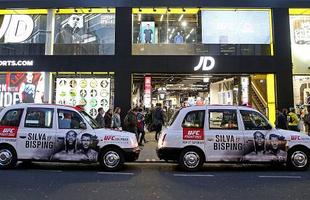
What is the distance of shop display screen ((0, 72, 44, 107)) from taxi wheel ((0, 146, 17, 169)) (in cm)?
983

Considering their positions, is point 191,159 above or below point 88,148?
below

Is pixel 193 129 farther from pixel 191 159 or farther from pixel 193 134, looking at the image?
pixel 191 159

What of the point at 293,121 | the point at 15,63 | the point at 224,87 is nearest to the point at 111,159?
the point at 293,121

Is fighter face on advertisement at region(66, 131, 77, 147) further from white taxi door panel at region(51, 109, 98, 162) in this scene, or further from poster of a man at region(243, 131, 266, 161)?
poster of a man at region(243, 131, 266, 161)

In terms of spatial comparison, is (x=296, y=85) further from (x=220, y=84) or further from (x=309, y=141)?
(x=309, y=141)

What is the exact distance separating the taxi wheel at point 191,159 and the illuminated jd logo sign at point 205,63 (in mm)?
9864

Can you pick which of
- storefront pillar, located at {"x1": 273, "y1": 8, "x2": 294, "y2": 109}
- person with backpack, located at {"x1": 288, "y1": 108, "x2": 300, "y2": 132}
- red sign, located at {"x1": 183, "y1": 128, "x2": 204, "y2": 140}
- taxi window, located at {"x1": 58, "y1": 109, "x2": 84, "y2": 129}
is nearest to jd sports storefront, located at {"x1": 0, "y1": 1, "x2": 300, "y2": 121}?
storefront pillar, located at {"x1": 273, "y1": 8, "x2": 294, "y2": 109}

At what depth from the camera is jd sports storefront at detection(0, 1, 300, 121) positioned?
62.4 ft

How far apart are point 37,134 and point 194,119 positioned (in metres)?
4.34

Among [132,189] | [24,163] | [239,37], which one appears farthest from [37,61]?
[132,189]

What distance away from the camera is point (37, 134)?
31.8 feet

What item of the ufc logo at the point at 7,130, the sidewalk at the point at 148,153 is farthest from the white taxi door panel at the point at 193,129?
the ufc logo at the point at 7,130

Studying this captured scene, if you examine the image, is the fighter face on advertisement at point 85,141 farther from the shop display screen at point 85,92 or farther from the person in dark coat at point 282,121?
the shop display screen at point 85,92

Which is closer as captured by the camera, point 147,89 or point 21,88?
point 21,88
